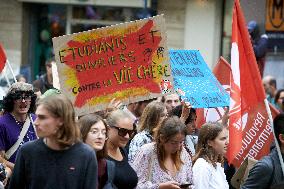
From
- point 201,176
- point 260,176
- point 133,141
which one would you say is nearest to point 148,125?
point 133,141

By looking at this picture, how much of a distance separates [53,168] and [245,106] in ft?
8.27

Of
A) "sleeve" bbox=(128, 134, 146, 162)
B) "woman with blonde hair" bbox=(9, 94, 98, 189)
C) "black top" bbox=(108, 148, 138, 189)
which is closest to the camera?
"woman with blonde hair" bbox=(9, 94, 98, 189)

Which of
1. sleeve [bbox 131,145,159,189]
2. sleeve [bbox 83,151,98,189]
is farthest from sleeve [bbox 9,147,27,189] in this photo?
sleeve [bbox 131,145,159,189]

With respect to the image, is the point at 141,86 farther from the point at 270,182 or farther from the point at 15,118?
the point at 270,182

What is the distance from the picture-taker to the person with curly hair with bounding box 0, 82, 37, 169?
28.6ft

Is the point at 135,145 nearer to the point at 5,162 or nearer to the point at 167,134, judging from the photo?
the point at 167,134

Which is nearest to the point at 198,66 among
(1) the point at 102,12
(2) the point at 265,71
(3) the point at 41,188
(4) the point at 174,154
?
(4) the point at 174,154

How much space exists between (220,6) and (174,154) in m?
11.4

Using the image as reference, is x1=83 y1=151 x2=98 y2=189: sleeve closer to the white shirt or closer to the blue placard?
the white shirt

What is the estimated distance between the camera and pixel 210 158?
831 centimetres

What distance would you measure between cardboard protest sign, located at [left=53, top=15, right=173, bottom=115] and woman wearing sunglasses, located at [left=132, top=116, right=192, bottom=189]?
2.22 feet

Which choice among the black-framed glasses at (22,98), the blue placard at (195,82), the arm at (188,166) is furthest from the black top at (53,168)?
the blue placard at (195,82)

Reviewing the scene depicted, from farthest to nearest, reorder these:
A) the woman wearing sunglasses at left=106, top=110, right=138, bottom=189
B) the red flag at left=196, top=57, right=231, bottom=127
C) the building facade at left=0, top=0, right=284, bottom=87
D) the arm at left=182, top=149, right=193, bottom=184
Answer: the building facade at left=0, top=0, right=284, bottom=87
the red flag at left=196, top=57, right=231, bottom=127
the arm at left=182, top=149, right=193, bottom=184
the woman wearing sunglasses at left=106, top=110, right=138, bottom=189

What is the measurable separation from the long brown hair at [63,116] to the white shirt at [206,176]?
7.69ft
